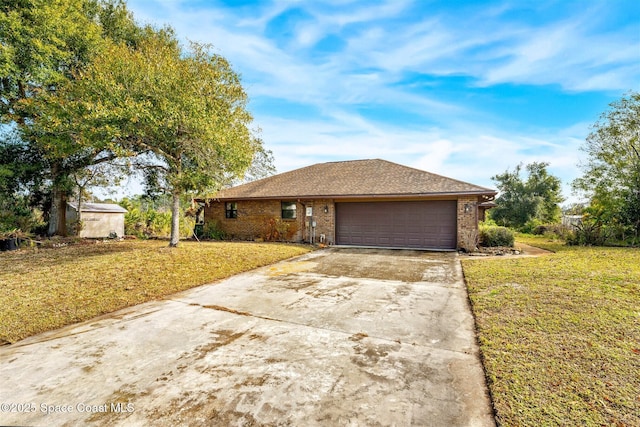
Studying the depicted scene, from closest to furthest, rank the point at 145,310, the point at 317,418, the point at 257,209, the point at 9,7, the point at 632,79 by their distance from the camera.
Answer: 1. the point at 317,418
2. the point at 145,310
3. the point at 9,7
4. the point at 632,79
5. the point at 257,209

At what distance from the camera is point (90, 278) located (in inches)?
251

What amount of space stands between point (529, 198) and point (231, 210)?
26.5 meters

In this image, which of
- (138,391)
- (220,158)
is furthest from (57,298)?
(220,158)

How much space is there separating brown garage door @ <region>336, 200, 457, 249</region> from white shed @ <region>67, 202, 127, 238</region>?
39.2ft

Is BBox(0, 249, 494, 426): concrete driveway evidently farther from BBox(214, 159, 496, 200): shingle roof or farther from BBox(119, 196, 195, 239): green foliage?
BBox(119, 196, 195, 239): green foliage

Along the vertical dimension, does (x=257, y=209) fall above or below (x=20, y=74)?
below

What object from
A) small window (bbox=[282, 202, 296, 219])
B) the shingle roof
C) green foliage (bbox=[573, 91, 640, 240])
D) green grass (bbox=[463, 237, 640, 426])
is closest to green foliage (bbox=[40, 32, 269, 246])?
the shingle roof

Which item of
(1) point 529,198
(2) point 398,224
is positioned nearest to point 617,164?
(2) point 398,224

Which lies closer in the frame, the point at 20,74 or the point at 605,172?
the point at 20,74

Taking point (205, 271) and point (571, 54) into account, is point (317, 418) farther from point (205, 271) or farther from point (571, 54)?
point (571, 54)

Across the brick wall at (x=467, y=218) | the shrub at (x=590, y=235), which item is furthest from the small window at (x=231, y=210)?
the shrub at (x=590, y=235)

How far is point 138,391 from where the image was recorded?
271 cm

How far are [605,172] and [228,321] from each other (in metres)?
18.8

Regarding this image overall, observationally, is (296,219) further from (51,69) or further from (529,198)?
(529,198)
